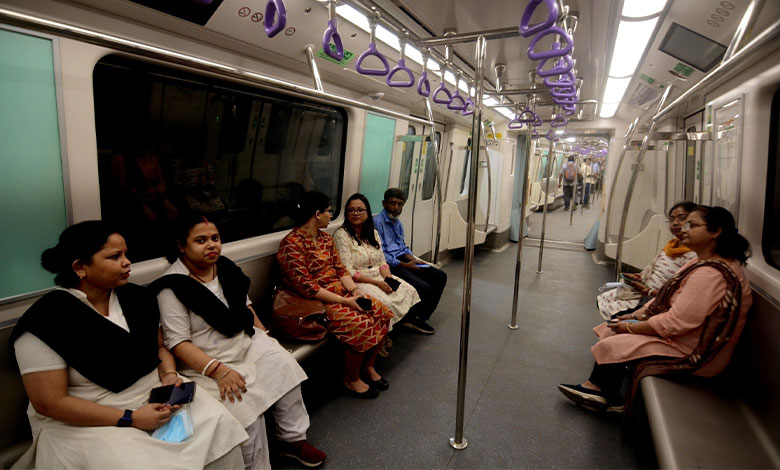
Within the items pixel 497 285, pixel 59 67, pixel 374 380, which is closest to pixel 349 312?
pixel 374 380

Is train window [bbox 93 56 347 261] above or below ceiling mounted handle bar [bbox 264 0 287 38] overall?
below

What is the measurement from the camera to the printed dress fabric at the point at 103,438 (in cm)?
143

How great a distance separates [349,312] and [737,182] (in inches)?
106

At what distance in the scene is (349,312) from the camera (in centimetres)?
275

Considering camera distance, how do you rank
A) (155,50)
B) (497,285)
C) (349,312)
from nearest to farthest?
(155,50), (349,312), (497,285)

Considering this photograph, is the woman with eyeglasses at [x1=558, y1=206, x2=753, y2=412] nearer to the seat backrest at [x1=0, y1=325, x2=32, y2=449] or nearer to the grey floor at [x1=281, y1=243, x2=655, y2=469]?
the grey floor at [x1=281, y1=243, x2=655, y2=469]

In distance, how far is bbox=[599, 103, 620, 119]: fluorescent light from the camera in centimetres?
631

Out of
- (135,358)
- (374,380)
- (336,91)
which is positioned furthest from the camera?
(336,91)

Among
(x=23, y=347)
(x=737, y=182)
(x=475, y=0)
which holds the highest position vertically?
(x=475, y=0)

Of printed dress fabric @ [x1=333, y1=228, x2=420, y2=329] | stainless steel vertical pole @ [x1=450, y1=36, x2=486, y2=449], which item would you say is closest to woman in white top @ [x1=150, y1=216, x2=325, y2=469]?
stainless steel vertical pole @ [x1=450, y1=36, x2=486, y2=449]

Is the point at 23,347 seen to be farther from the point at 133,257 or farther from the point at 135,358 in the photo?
the point at 133,257

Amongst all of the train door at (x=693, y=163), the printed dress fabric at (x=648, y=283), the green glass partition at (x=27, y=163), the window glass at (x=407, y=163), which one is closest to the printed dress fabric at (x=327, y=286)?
the green glass partition at (x=27, y=163)

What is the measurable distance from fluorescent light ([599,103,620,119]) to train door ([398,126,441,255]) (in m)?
2.80

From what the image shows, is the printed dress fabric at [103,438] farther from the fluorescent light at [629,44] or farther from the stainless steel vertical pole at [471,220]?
the fluorescent light at [629,44]
